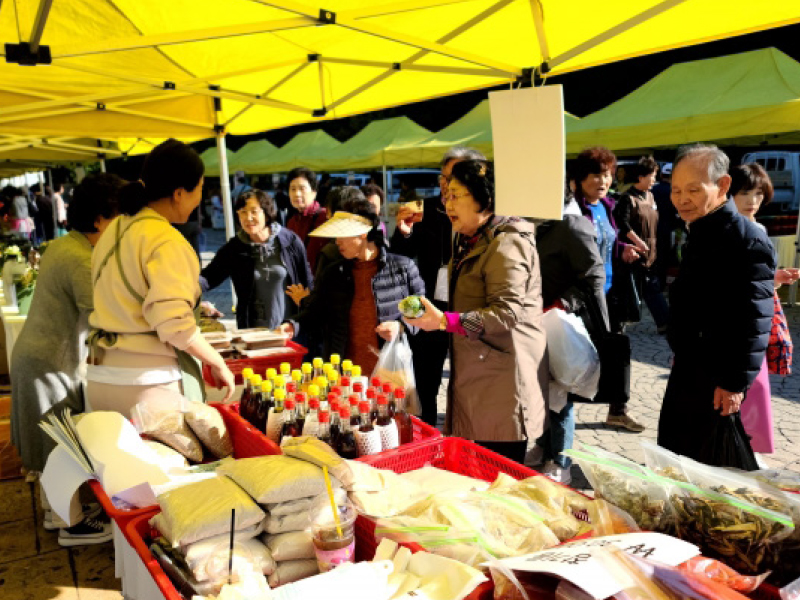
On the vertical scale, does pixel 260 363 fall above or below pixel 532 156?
below

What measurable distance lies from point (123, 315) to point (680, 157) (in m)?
2.48

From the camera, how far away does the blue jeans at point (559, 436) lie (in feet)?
11.9

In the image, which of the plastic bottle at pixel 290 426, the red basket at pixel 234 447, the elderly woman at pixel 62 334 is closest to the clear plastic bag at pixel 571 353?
the plastic bottle at pixel 290 426

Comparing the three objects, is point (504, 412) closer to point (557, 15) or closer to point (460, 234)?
point (460, 234)

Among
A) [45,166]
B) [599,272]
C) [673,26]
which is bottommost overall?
[599,272]

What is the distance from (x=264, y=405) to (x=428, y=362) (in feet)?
6.56

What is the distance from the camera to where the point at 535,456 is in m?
3.95

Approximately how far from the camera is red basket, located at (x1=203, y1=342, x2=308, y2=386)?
3189 mm

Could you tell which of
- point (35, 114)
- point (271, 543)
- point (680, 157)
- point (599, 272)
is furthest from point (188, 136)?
point (271, 543)

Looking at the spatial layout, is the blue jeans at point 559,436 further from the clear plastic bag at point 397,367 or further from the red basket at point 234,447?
the red basket at point 234,447

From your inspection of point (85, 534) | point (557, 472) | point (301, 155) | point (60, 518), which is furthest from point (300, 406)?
point (301, 155)

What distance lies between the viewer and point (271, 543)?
149cm

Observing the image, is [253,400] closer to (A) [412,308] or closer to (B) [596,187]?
(A) [412,308]

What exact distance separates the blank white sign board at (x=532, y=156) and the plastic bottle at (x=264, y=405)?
125 centimetres
